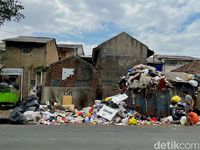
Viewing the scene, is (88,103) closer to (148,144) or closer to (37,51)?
(37,51)

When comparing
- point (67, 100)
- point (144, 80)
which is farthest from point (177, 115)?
point (67, 100)

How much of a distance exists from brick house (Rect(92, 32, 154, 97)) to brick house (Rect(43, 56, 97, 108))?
5.30 meters

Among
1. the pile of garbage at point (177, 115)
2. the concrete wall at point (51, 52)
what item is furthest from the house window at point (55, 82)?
the pile of garbage at point (177, 115)

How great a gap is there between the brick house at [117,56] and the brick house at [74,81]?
530 centimetres

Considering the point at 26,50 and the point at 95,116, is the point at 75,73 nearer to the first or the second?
the point at 26,50

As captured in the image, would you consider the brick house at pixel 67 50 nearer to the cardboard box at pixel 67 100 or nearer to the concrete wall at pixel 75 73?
the concrete wall at pixel 75 73

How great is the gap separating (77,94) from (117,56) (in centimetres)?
920

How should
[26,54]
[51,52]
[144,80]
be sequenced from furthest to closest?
[51,52], [26,54], [144,80]

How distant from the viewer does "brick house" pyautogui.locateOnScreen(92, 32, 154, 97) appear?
37344 mm

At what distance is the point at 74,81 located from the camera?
3125 cm

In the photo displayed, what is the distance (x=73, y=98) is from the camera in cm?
3020

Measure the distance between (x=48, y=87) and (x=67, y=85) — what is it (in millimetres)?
1651

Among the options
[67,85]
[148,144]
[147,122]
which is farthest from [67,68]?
[148,144]

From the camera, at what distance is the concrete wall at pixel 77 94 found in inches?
1182
